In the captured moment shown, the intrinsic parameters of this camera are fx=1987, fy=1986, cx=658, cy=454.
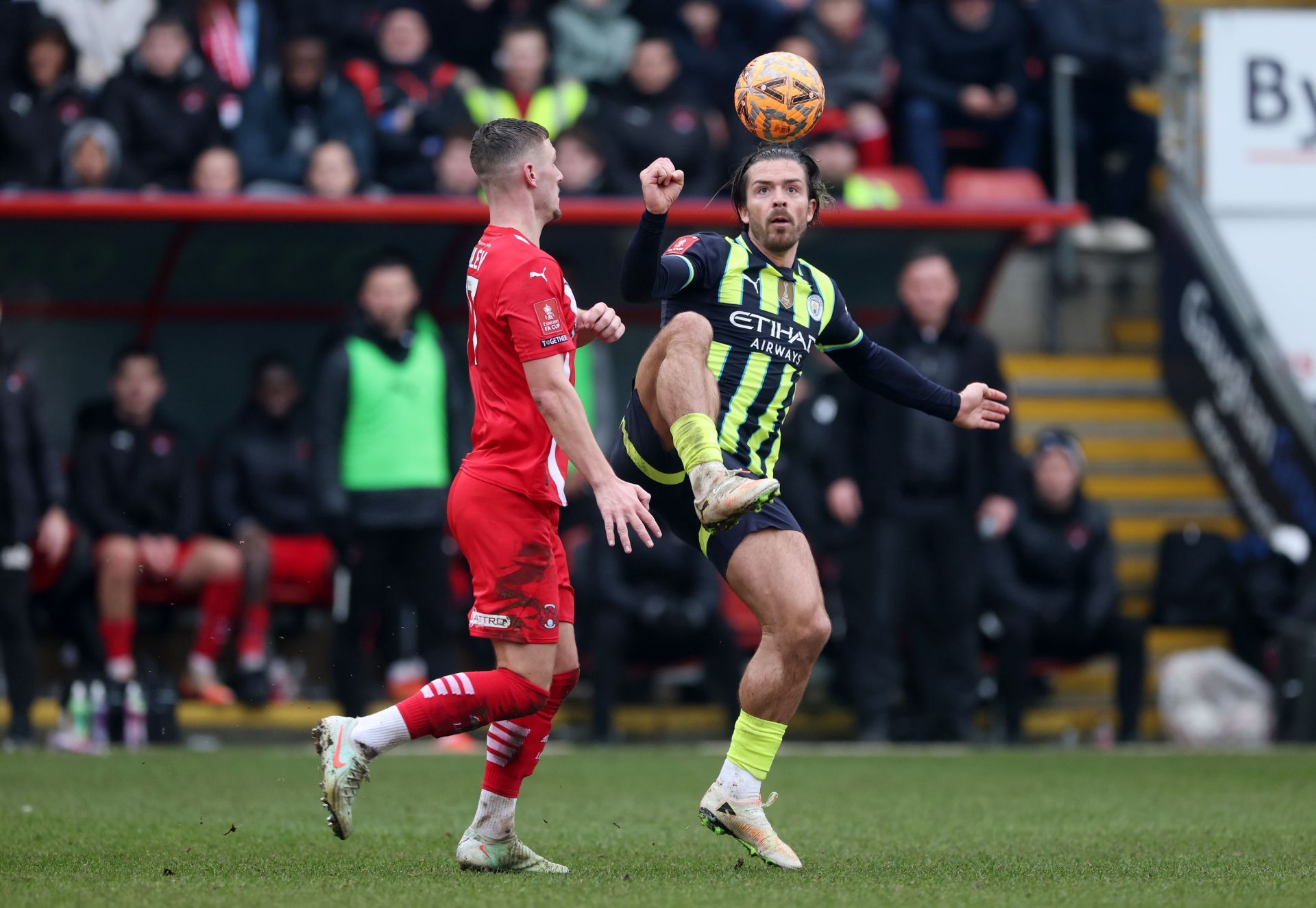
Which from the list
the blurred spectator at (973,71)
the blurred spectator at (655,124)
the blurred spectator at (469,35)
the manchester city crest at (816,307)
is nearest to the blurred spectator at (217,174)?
the blurred spectator at (655,124)

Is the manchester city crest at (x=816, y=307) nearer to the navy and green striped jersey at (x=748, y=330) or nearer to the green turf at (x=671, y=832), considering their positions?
the navy and green striped jersey at (x=748, y=330)

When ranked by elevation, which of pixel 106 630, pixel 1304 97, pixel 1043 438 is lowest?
pixel 106 630

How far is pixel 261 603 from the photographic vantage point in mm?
11469

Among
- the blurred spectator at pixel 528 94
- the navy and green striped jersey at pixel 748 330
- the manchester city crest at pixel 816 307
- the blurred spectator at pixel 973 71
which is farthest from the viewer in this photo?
the blurred spectator at pixel 973 71

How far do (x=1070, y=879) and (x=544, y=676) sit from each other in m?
1.58

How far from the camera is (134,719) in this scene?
10836 mm

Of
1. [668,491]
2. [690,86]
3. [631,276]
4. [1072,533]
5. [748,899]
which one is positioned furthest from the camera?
[690,86]

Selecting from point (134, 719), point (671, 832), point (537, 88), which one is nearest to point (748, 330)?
point (671, 832)

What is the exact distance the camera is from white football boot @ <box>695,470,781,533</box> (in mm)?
5637

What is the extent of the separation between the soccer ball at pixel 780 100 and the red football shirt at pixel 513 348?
1084 mm

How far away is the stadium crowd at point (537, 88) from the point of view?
489 inches

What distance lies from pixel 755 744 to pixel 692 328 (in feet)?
4.26

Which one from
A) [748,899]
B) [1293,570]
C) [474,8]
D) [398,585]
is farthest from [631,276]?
[474,8]

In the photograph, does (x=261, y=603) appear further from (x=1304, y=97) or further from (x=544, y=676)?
(x=1304, y=97)
